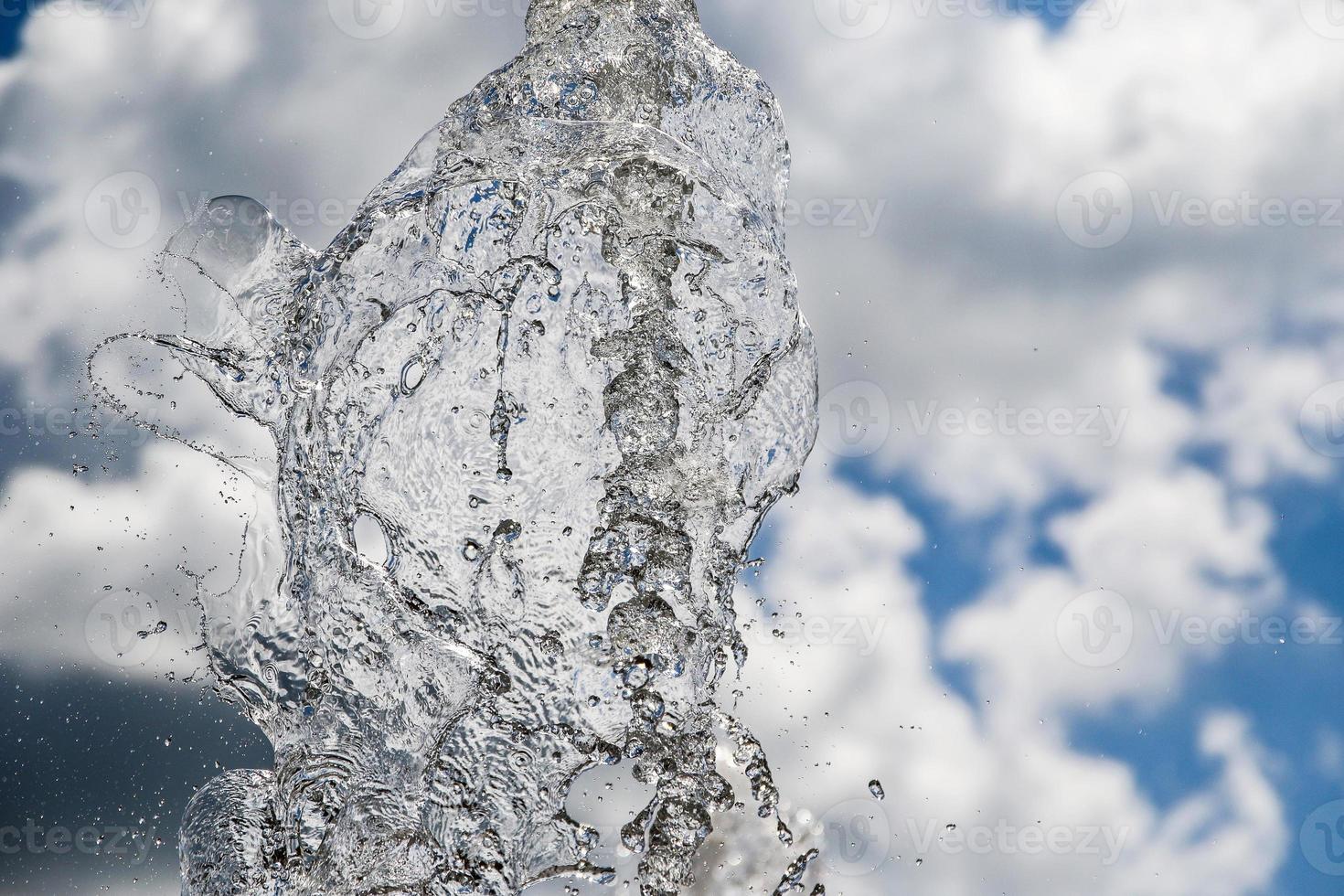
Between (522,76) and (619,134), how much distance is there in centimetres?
52

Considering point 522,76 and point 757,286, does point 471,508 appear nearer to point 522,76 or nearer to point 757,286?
point 757,286

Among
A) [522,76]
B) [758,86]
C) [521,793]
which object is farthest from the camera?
[758,86]

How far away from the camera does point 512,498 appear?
13.2 feet

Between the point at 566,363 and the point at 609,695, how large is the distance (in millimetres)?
1339

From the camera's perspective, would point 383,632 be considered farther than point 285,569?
No

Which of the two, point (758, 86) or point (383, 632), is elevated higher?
point (758, 86)

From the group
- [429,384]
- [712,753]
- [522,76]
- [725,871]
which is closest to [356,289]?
[429,384]

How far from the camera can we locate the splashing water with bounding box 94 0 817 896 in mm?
3854

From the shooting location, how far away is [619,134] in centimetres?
409

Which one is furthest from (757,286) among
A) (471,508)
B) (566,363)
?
(471,508)

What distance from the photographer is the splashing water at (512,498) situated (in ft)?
12.6

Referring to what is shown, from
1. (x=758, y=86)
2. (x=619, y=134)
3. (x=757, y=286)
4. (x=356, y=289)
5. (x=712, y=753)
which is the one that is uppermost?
(x=758, y=86)

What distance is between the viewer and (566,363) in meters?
3.98

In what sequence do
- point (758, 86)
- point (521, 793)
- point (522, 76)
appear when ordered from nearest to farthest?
point (521, 793) < point (522, 76) < point (758, 86)
